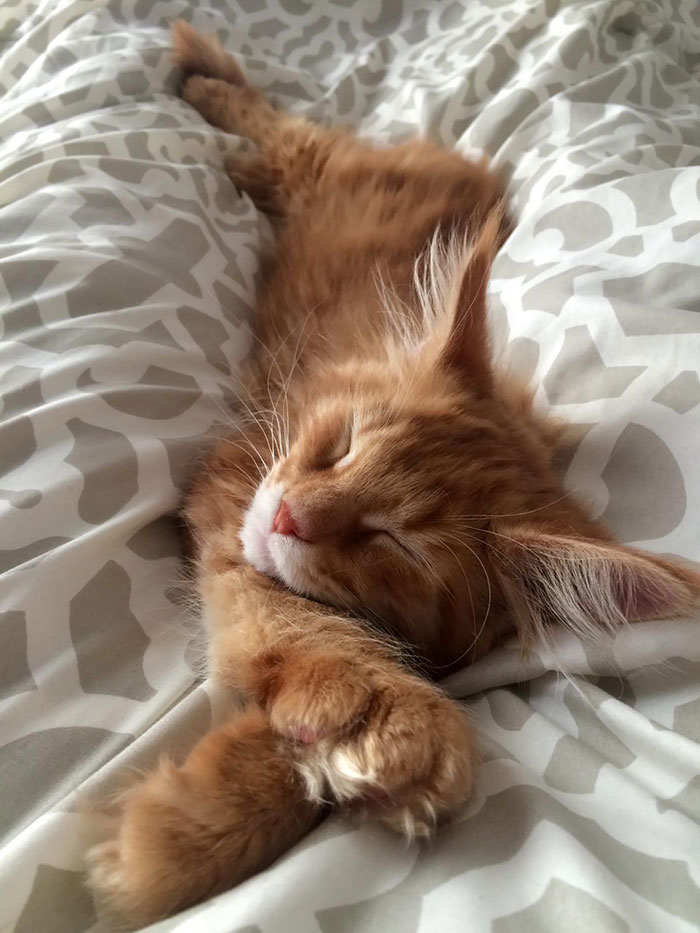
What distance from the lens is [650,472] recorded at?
1.11 meters

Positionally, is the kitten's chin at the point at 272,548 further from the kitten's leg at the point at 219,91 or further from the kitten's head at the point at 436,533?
the kitten's leg at the point at 219,91

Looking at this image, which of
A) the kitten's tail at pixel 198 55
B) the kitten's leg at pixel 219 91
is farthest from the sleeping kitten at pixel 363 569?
the kitten's tail at pixel 198 55

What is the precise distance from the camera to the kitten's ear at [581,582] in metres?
0.82

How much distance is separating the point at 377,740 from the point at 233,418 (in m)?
0.74

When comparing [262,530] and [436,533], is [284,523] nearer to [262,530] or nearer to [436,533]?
[262,530]

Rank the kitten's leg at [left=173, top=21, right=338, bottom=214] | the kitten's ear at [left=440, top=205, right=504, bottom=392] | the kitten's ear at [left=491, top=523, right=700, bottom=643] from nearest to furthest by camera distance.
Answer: the kitten's ear at [left=491, top=523, right=700, bottom=643], the kitten's ear at [left=440, top=205, right=504, bottom=392], the kitten's leg at [left=173, top=21, right=338, bottom=214]

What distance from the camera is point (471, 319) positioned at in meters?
1.23

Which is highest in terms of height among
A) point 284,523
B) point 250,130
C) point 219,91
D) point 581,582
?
point 219,91

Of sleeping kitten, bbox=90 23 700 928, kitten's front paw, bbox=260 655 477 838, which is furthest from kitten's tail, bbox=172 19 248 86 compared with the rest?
kitten's front paw, bbox=260 655 477 838

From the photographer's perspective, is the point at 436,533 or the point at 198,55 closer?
the point at 436,533

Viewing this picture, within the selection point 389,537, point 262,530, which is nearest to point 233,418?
point 262,530

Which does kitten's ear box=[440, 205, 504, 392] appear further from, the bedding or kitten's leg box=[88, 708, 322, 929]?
kitten's leg box=[88, 708, 322, 929]

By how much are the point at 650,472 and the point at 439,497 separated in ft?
1.14

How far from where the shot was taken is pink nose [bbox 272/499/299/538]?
1.04 m
